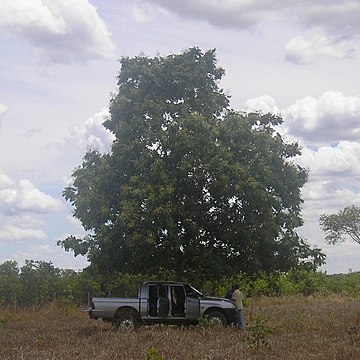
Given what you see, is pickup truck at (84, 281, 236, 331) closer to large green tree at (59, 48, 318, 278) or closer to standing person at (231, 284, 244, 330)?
standing person at (231, 284, 244, 330)

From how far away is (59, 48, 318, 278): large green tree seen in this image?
→ 2283 cm

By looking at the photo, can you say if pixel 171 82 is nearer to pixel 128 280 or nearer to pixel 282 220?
pixel 282 220

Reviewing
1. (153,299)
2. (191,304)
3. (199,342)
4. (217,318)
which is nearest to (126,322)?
(153,299)

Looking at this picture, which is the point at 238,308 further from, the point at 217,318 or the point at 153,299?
the point at 153,299

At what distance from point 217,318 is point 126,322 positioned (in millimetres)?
3159

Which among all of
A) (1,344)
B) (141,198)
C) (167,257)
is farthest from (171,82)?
(1,344)

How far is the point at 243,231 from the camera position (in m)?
23.7

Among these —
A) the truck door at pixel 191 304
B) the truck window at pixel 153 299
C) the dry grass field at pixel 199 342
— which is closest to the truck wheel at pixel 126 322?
the dry grass field at pixel 199 342

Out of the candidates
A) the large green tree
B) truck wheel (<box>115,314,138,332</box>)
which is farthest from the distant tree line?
truck wheel (<box>115,314,138,332</box>)

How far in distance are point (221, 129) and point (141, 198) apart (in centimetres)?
427

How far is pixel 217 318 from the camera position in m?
21.2

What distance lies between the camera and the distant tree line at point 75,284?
27.0 m

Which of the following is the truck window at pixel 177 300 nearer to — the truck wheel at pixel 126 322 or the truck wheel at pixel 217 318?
the truck wheel at pixel 217 318

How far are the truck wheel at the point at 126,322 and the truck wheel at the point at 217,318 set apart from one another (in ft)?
8.42
